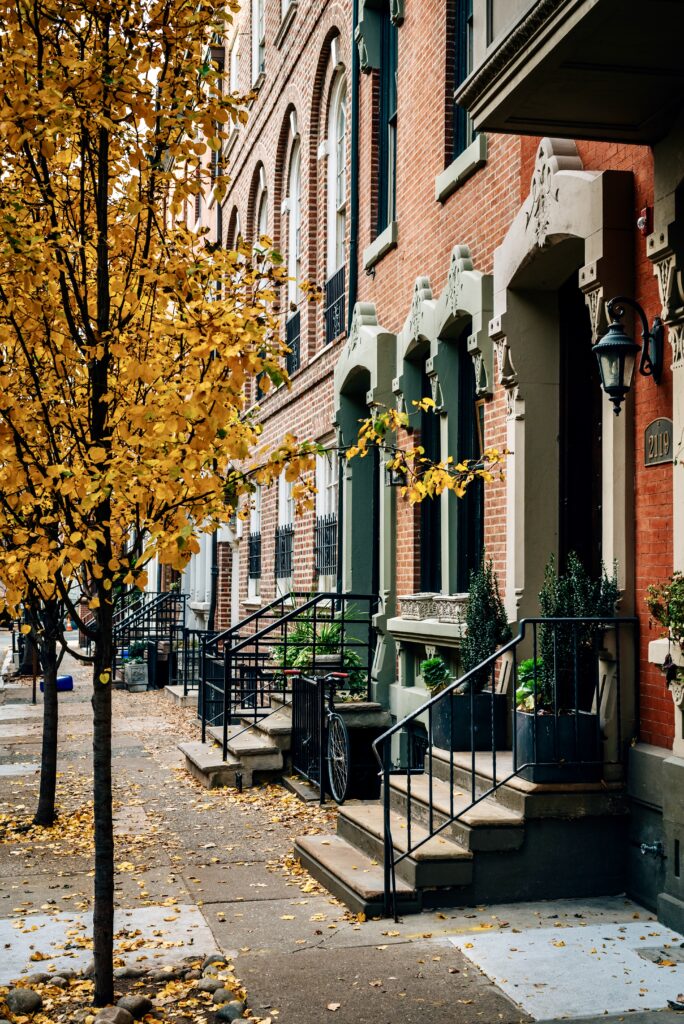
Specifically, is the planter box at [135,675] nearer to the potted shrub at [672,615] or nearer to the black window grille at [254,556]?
the black window grille at [254,556]

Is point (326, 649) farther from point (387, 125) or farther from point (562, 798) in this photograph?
point (387, 125)

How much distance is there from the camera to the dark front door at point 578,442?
8711mm

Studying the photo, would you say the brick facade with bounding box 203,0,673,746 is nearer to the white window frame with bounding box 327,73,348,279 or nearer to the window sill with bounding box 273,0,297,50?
the window sill with bounding box 273,0,297,50

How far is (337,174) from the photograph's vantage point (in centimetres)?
1562

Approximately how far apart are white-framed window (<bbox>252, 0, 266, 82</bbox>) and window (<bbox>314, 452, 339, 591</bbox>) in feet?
27.7

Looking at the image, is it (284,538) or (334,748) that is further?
(284,538)

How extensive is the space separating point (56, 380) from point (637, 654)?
156 inches

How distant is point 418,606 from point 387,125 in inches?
226

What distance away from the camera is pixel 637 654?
739 centimetres

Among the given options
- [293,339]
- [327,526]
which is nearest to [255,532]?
[293,339]

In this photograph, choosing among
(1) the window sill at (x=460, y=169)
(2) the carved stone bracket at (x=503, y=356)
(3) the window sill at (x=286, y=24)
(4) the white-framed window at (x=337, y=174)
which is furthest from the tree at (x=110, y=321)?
(3) the window sill at (x=286, y=24)

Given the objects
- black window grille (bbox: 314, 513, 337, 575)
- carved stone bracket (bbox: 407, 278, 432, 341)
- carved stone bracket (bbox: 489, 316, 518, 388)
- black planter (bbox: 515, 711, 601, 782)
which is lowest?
black planter (bbox: 515, 711, 601, 782)

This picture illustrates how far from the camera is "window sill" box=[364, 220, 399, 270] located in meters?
12.5

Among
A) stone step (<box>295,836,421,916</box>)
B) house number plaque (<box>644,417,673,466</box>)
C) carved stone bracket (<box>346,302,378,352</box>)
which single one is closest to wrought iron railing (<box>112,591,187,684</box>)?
carved stone bracket (<box>346,302,378,352</box>)
